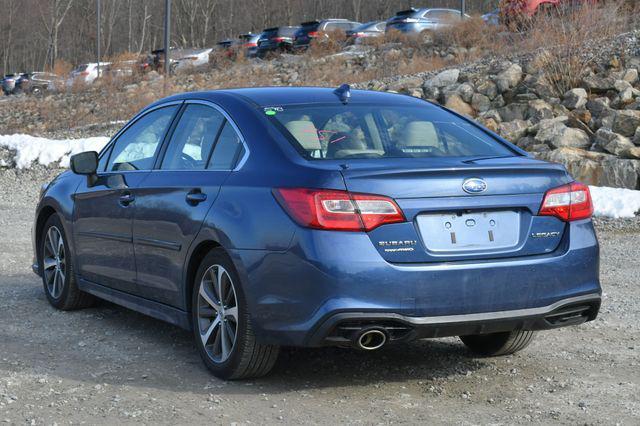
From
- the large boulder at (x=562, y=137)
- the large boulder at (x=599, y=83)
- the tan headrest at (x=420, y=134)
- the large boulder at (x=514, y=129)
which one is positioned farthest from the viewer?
the large boulder at (x=599, y=83)

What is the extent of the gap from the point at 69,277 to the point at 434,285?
133 inches

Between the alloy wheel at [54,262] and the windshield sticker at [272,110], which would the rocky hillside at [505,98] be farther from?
the windshield sticker at [272,110]

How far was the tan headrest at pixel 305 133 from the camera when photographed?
17.8 ft

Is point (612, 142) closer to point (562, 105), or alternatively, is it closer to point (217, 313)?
point (562, 105)

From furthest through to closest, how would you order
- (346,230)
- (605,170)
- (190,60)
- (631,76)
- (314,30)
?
1. (314,30)
2. (190,60)
3. (631,76)
4. (605,170)
5. (346,230)

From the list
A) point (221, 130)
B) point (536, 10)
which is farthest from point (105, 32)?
point (221, 130)

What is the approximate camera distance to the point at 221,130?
5887 mm

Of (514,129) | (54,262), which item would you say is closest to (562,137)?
(514,129)

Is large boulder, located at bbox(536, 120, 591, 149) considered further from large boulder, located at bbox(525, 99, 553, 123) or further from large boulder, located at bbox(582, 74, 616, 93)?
large boulder, located at bbox(582, 74, 616, 93)

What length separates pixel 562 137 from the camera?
1753 centimetres

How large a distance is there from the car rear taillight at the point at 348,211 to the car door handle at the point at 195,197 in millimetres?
883

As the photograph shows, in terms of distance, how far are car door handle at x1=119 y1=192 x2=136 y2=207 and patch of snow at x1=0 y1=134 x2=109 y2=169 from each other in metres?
13.5

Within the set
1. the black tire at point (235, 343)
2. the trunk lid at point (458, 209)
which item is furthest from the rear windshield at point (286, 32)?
the trunk lid at point (458, 209)

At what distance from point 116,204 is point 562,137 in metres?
12.1
